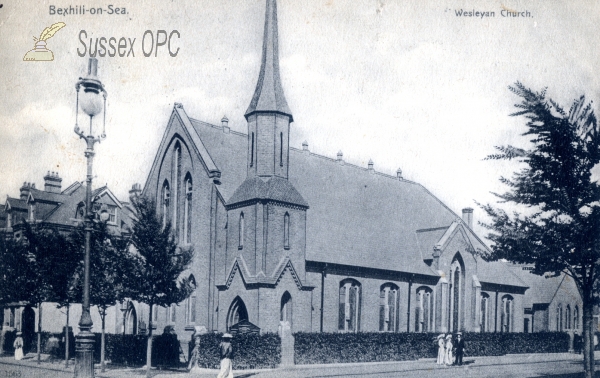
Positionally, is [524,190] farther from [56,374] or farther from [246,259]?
[56,374]

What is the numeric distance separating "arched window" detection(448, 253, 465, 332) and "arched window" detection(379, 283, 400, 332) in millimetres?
4982

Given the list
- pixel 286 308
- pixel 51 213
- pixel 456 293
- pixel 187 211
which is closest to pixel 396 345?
pixel 286 308

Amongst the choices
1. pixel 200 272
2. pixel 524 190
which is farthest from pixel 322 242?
pixel 524 190

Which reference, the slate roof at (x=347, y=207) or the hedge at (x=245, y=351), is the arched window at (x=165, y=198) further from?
the hedge at (x=245, y=351)

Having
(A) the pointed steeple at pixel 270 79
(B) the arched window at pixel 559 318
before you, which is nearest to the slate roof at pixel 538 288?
(B) the arched window at pixel 559 318

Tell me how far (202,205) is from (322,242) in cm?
687

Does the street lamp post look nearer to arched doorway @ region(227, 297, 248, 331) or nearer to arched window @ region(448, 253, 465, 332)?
arched doorway @ region(227, 297, 248, 331)

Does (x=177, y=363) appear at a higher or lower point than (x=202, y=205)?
lower

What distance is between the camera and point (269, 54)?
31.9 meters

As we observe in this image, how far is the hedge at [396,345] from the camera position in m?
28.9

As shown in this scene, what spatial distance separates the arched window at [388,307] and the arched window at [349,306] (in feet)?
6.82

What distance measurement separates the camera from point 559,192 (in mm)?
17344

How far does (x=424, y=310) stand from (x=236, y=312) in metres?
14.5

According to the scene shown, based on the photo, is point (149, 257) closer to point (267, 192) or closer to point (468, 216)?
point (267, 192)
